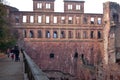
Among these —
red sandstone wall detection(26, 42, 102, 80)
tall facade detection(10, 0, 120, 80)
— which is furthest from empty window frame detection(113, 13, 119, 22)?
red sandstone wall detection(26, 42, 102, 80)

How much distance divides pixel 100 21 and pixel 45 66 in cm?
955

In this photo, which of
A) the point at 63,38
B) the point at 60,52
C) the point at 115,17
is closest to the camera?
the point at 115,17

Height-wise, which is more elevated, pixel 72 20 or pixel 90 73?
pixel 72 20

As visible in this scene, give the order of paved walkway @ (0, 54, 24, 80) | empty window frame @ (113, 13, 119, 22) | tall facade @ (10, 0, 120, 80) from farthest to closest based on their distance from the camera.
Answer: tall facade @ (10, 0, 120, 80) < empty window frame @ (113, 13, 119, 22) < paved walkway @ (0, 54, 24, 80)

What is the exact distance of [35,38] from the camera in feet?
118

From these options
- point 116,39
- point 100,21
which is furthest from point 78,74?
point 100,21

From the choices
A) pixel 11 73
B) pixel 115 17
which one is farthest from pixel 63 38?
pixel 11 73

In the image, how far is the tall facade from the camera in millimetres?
34906

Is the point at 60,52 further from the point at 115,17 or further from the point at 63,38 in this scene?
the point at 115,17

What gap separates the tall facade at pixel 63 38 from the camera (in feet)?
115

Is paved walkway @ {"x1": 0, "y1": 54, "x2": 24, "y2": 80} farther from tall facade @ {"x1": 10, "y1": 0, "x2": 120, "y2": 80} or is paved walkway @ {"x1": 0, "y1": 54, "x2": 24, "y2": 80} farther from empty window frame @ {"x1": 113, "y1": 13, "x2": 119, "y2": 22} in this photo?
empty window frame @ {"x1": 113, "y1": 13, "x2": 119, "y2": 22}

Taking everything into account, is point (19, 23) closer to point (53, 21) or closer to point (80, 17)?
point (53, 21)

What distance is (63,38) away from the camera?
36438 millimetres

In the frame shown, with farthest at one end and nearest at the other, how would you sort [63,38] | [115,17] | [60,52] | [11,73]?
[63,38] < [60,52] < [115,17] < [11,73]
